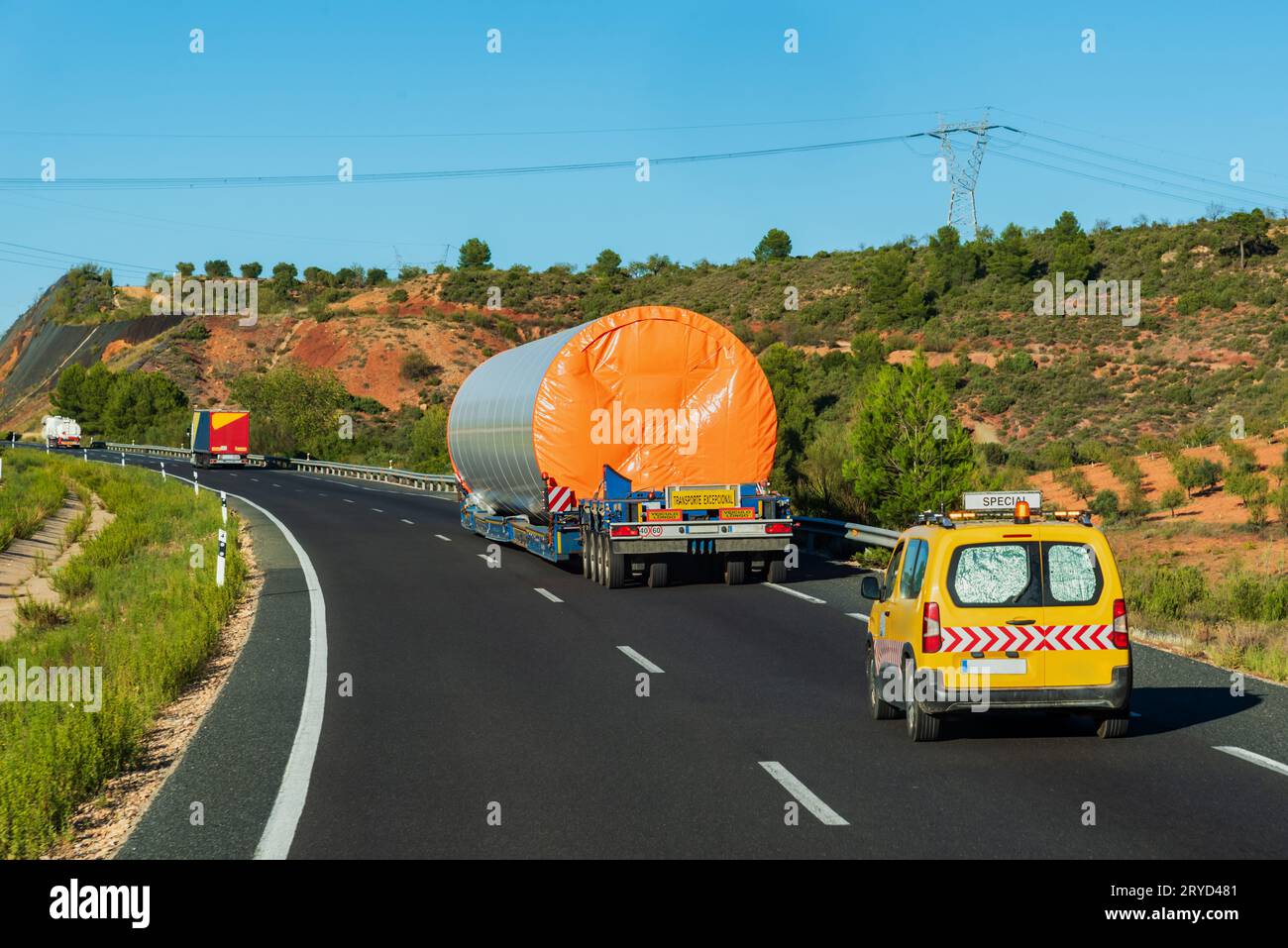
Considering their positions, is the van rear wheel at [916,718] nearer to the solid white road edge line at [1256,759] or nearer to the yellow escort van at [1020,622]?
the yellow escort van at [1020,622]

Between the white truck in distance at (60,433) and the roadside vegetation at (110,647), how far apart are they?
63394 mm

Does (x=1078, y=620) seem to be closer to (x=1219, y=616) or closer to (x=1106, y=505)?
(x=1219, y=616)

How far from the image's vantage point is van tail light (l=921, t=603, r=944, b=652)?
9773 mm

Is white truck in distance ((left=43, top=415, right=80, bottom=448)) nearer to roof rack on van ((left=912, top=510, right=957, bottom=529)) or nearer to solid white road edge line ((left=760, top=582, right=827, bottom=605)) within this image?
solid white road edge line ((left=760, top=582, right=827, bottom=605))

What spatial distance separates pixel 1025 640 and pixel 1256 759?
1778mm

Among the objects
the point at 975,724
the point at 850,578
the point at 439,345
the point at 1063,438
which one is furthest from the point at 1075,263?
the point at 975,724

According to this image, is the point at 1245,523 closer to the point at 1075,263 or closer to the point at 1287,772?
the point at 1287,772

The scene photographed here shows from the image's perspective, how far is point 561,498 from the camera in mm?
21922

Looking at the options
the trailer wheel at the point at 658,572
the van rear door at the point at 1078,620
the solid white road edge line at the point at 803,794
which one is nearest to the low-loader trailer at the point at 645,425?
the trailer wheel at the point at 658,572

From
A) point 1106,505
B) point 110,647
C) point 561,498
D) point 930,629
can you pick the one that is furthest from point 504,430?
point 1106,505

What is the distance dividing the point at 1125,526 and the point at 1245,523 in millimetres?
3285

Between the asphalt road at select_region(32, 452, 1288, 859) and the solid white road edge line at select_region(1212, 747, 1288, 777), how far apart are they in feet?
0.22

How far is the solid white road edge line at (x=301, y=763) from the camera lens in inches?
293

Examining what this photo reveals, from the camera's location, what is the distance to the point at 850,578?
21.8 m
